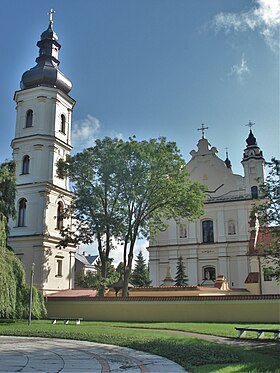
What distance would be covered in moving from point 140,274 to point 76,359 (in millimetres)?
47359

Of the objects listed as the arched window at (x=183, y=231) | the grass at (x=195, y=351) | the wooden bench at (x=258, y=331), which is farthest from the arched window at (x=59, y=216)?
the wooden bench at (x=258, y=331)

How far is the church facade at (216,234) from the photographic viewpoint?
44.1m

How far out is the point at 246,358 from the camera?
10.8 meters

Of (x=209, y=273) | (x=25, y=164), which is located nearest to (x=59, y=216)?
(x=25, y=164)

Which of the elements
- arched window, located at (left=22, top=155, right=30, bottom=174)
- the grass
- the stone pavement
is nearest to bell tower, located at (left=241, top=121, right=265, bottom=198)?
arched window, located at (left=22, top=155, right=30, bottom=174)

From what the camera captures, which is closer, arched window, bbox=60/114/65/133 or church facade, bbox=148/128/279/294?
arched window, bbox=60/114/65/133

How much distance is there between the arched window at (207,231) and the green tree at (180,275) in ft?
11.4

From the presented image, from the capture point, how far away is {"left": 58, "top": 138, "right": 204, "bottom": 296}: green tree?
28.0m

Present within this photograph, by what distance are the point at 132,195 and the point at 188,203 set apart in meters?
4.12

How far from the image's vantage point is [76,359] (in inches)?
426

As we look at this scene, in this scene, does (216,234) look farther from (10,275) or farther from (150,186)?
(10,275)

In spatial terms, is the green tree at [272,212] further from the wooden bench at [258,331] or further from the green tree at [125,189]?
the green tree at [125,189]

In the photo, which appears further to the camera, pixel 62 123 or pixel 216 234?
pixel 216 234

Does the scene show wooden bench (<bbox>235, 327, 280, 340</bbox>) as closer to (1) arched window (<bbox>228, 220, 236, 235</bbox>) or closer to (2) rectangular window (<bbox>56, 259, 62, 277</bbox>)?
(2) rectangular window (<bbox>56, 259, 62, 277</bbox>)
